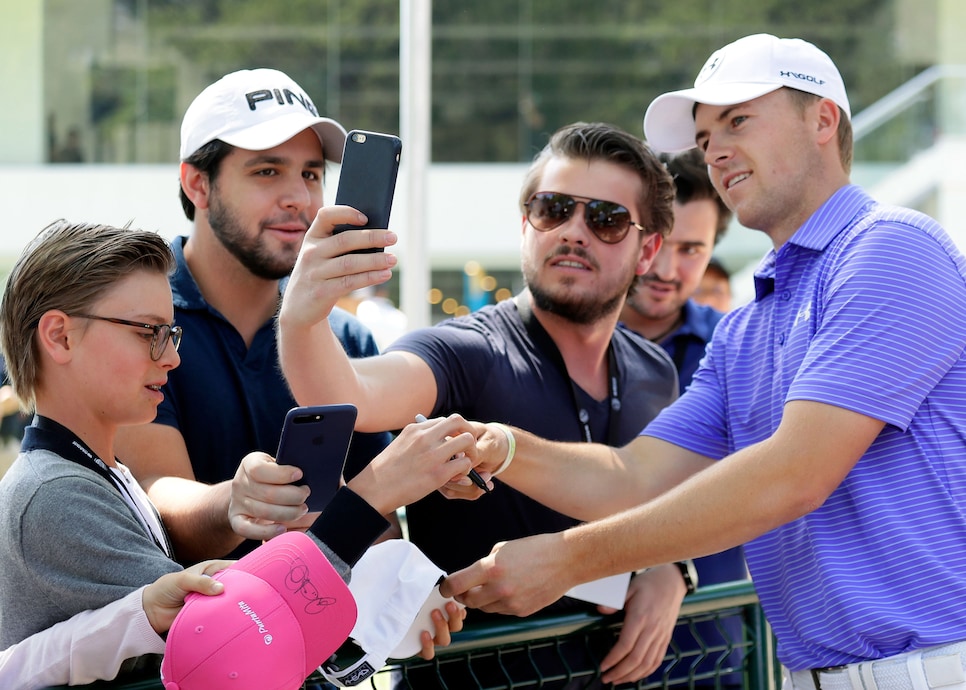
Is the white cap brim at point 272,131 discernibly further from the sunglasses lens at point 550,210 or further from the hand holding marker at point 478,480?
the hand holding marker at point 478,480

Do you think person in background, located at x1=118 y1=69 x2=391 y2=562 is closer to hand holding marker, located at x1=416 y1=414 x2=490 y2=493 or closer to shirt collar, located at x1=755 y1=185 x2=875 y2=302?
hand holding marker, located at x1=416 y1=414 x2=490 y2=493

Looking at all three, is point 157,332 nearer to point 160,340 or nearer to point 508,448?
point 160,340

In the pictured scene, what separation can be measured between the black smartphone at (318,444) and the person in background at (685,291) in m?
1.93

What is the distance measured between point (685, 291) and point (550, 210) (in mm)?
1115

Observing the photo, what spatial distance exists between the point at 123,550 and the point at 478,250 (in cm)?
1787

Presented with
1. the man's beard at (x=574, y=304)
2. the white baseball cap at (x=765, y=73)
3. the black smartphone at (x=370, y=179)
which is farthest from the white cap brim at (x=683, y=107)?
the black smartphone at (x=370, y=179)

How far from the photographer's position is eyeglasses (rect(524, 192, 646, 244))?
141 inches

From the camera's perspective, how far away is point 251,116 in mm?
3436

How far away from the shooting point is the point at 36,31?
19.4m

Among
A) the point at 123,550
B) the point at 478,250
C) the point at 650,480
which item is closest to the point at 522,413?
the point at 650,480

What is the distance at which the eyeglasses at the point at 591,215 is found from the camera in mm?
3584

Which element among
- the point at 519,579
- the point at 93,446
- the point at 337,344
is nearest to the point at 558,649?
the point at 519,579

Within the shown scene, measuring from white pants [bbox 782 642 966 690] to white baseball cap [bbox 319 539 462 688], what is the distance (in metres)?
1.00

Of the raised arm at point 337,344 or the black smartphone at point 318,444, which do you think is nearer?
the black smartphone at point 318,444
